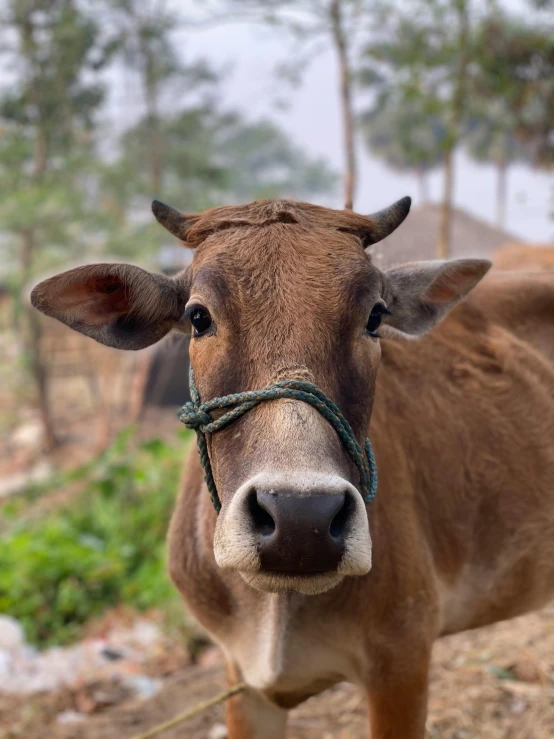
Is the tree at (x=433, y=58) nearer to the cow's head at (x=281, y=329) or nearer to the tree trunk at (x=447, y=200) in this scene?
the tree trunk at (x=447, y=200)

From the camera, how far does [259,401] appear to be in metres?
2.33

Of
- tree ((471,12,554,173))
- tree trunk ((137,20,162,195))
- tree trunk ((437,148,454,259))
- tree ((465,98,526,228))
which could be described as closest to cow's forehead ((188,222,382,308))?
tree trunk ((437,148,454,259))

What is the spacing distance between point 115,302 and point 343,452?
122 centimetres

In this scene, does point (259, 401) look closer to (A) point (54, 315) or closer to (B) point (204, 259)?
(B) point (204, 259)

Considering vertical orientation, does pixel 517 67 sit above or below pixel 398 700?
above

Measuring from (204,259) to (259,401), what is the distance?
714mm

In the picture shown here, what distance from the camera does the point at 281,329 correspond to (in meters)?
→ 2.45

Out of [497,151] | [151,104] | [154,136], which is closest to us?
[154,136]

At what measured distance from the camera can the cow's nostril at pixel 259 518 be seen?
7.05 ft

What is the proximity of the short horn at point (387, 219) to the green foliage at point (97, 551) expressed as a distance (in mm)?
5265

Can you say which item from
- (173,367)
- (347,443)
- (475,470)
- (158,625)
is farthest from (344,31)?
(347,443)

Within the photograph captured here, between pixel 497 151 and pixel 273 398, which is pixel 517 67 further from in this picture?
pixel 497 151

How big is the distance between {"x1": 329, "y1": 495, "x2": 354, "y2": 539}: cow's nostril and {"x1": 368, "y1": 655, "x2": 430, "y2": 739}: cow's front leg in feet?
3.85

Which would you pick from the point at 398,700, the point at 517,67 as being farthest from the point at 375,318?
the point at 517,67
